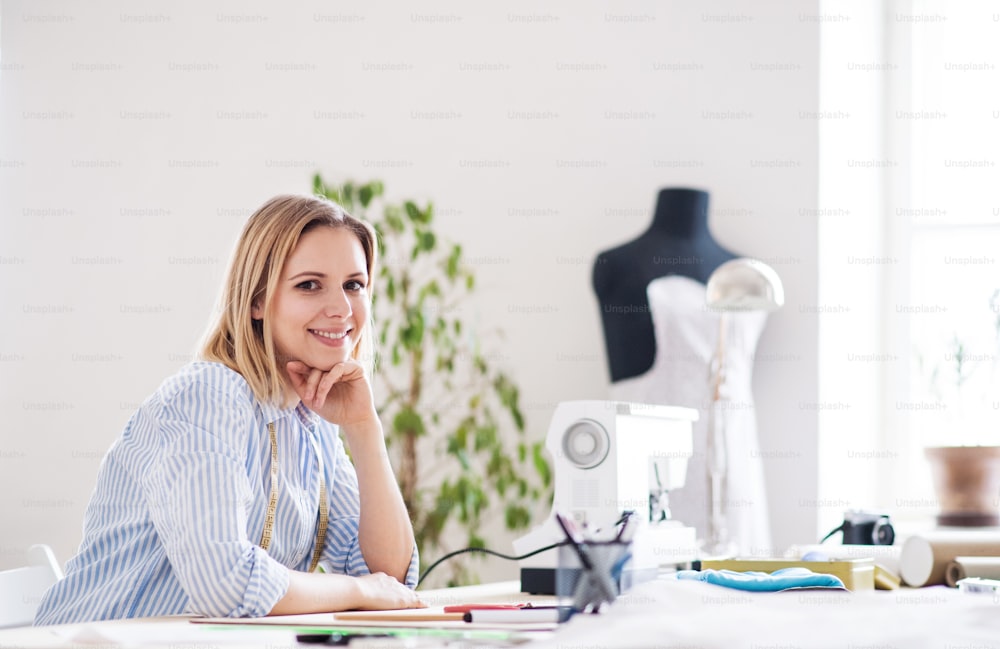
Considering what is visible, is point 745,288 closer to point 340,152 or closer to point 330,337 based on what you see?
point 330,337

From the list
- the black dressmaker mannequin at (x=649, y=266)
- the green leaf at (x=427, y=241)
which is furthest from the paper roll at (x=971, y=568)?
the green leaf at (x=427, y=241)

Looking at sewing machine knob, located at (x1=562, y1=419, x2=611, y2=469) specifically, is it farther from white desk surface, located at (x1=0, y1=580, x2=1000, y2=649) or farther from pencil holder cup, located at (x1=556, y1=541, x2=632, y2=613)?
pencil holder cup, located at (x1=556, y1=541, x2=632, y2=613)

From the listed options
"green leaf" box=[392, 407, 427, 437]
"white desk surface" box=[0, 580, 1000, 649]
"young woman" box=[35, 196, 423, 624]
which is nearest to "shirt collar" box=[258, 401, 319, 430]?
"young woman" box=[35, 196, 423, 624]

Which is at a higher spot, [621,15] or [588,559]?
[621,15]

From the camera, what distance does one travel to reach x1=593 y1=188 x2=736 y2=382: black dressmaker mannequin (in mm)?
3373

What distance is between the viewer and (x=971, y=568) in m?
2.02

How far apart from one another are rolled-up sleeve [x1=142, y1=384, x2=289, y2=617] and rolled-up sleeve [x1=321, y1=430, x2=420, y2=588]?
0.36m

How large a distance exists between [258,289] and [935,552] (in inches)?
50.1

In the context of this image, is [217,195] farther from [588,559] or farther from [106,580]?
[588,559]

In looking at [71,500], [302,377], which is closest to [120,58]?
[71,500]

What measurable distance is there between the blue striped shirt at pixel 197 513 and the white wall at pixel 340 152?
188 cm

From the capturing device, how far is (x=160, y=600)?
163 cm

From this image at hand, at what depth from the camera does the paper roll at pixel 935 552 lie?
2.08 meters

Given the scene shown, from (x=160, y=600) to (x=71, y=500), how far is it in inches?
89.2
